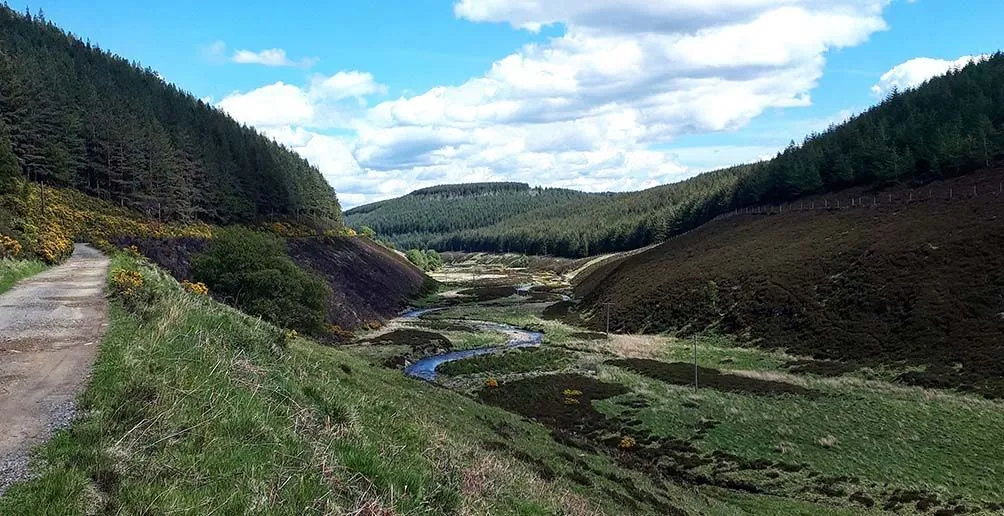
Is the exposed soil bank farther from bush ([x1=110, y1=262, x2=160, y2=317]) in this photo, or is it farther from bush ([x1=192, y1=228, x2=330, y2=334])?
bush ([x1=110, y1=262, x2=160, y2=317])

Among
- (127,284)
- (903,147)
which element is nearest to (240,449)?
(127,284)

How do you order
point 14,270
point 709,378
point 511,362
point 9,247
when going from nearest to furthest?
point 14,270 < point 9,247 < point 709,378 < point 511,362

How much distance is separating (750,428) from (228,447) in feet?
140

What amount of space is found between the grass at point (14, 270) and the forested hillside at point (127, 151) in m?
23.6

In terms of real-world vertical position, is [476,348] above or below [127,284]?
below

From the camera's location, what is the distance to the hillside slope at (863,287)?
5541 centimetres

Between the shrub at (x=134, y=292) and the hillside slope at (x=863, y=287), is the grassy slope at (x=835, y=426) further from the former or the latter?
the shrub at (x=134, y=292)

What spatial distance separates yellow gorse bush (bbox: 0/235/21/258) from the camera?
32775 millimetres

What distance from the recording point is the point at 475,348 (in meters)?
76.5

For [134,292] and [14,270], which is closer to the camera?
[134,292]

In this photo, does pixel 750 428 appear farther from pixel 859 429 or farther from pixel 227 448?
pixel 227 448

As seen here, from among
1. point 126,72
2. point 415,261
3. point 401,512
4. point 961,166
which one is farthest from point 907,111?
point 126,72

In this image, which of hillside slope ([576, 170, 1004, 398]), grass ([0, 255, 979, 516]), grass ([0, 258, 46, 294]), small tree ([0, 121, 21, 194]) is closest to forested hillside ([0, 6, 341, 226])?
small tree ([0, 121, 21, 194])

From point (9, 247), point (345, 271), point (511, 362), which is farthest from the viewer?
point (345, 271)
